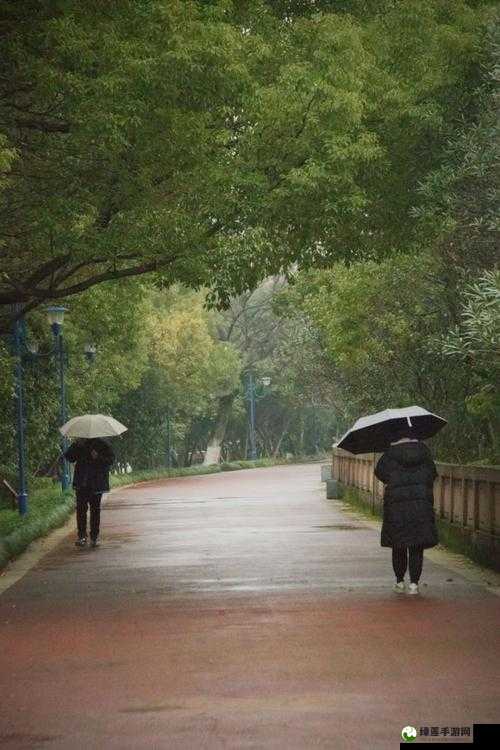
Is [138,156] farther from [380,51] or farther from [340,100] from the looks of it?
[380,51]

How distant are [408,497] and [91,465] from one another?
7.53 m

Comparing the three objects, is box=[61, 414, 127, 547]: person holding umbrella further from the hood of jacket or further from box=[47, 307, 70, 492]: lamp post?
box=[47, 307, 70, 492]: lamp post

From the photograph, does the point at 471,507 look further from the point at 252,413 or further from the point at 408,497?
the point at 252,413

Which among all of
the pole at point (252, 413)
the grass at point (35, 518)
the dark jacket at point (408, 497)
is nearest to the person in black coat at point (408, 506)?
the dark jacket at point (408, 497)

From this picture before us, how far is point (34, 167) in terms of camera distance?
20688 mm

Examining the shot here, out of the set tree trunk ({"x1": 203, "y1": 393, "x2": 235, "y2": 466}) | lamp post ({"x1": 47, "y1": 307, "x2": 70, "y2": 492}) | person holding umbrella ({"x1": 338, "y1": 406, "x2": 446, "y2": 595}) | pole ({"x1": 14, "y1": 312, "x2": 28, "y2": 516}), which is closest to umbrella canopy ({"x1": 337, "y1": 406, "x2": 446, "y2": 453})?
person holding umbrella ({"x1": 338, "y1": 406, "x2": 446, "y2": 595})

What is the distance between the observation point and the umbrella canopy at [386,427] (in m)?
15.0

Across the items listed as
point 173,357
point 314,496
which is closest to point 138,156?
point 314,496

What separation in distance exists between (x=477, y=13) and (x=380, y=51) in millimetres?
1462

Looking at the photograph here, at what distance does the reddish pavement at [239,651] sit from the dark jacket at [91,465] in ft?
3.31

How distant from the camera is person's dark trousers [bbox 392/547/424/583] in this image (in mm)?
14414

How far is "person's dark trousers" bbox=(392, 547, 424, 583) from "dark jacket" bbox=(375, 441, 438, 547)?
0.16 metres

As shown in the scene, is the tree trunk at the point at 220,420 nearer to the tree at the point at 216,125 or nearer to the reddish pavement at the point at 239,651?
the tree at the point at 216,125

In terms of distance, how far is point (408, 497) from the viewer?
568 inches
